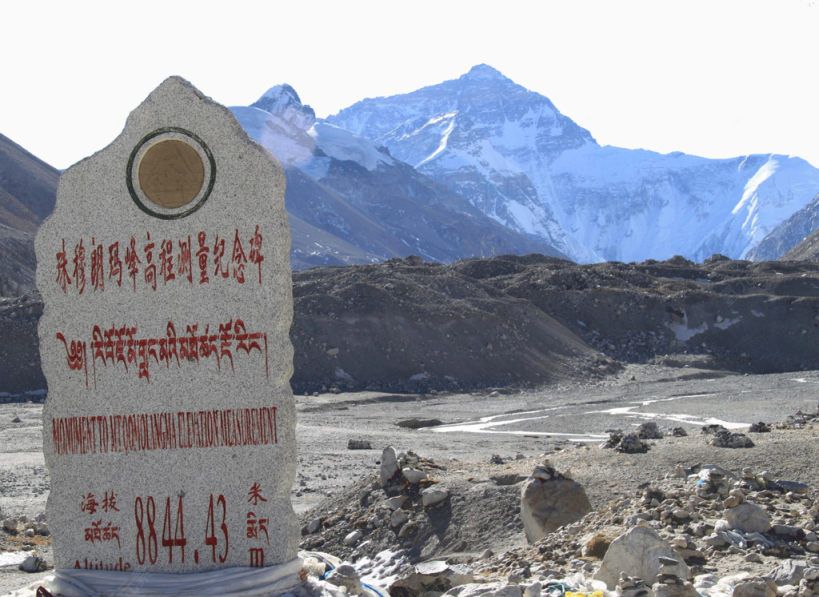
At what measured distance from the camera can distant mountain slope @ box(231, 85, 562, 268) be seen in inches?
5153

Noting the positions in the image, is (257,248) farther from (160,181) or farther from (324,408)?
(324,408)

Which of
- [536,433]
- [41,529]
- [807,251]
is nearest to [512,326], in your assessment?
[536,433]

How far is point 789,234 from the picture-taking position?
169 meters

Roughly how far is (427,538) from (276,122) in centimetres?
16202

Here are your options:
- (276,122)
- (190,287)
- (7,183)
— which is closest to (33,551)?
(190,287)

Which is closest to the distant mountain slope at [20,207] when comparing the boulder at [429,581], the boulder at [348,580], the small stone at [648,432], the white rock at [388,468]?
the small stone at [648,432]

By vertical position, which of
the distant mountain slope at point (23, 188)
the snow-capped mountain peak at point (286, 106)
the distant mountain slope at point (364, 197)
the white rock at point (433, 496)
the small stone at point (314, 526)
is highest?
the snow-capped mountain peak at point (286, 106)

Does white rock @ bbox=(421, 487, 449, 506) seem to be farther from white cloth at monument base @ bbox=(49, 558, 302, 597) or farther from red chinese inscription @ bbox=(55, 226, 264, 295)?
red chinese inscription @ bbox=(55, 226, 264, 295)

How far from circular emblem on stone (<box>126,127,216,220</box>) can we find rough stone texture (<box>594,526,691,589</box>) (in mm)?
3497

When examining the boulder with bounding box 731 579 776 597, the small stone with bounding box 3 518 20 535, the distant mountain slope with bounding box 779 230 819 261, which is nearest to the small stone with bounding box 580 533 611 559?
the boulder with bounding box 731 579 776 597

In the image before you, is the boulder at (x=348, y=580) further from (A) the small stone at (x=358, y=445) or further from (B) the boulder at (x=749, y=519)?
(A) the small stone at (x=358, y=445)

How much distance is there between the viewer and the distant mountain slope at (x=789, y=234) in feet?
546

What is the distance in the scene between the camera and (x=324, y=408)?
94.2 ft

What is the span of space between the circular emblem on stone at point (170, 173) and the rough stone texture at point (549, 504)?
165 inches
